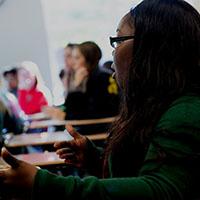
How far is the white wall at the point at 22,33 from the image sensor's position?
6.36 m

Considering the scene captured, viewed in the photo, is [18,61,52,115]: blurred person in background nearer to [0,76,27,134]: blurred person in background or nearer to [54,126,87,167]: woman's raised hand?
[0,76,27,134]: blurred person in background

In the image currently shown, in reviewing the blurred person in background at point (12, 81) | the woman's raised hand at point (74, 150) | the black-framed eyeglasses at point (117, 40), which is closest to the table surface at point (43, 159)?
the woman's raised hand at point (74, 150)

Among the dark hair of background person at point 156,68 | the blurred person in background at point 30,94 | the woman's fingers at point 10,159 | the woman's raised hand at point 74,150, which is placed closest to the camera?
the woman's fingers at point 10,159

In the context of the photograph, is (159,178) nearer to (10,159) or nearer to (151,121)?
(151,121)

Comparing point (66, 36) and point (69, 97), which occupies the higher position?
point (66, 36)

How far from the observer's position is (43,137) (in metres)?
3.81

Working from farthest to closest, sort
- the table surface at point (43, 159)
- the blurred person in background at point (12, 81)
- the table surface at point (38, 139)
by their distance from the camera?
the blurred person in background at point (12, 81)
the table surface at point (38, 139)
the table surface at point (43, 159)

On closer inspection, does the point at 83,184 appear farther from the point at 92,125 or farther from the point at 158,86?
the point at 92,125

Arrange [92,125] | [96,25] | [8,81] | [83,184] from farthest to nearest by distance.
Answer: [96,25]
[8,81]
[92,125]
[83,184]

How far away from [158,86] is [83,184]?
27 cm

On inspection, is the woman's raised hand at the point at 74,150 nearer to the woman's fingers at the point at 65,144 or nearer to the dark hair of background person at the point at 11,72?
the woman's fingers at the point at 65,144

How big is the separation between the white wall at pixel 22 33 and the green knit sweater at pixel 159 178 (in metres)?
5.61

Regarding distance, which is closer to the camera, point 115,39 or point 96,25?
point 115,39

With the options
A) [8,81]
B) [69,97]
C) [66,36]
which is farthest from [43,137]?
[66,36]
